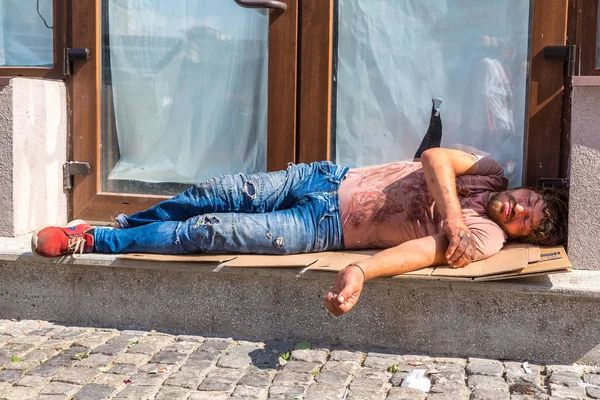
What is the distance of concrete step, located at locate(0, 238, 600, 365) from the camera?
4117mm

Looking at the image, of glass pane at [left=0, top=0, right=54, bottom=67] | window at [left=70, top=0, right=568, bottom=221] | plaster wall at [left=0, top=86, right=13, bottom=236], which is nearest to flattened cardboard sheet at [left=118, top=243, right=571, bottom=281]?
window at [left=70, top=0, right=568, bottom=221]

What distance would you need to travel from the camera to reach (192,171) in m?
5.43

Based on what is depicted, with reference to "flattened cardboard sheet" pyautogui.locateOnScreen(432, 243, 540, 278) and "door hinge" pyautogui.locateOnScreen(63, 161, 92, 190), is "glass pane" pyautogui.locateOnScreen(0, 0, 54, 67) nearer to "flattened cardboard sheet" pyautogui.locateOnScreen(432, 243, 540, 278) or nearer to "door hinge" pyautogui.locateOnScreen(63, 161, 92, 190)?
"door hinge" pyautogui.locateOnScreen(63, 161, 92, 190)

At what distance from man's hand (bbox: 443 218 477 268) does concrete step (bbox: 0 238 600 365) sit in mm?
130

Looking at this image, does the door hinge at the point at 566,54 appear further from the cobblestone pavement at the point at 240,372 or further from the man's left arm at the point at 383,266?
the cobblestone pavement at the point at 240,372

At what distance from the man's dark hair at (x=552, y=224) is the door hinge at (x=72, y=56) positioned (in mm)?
2748

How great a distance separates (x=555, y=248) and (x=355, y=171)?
3.62ft

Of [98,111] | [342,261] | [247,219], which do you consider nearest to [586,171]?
[342,261]

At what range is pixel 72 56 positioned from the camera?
537 cm

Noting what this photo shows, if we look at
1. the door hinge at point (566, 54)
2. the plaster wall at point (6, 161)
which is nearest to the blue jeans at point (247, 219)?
the plaster wall at point (6, 161)

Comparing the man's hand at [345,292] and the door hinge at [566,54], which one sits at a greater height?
the door hinge at [566,54]

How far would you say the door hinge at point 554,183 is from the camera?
4672 mm

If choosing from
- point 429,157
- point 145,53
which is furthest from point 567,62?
point 145,53

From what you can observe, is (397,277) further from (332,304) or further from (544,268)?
(544,268)
